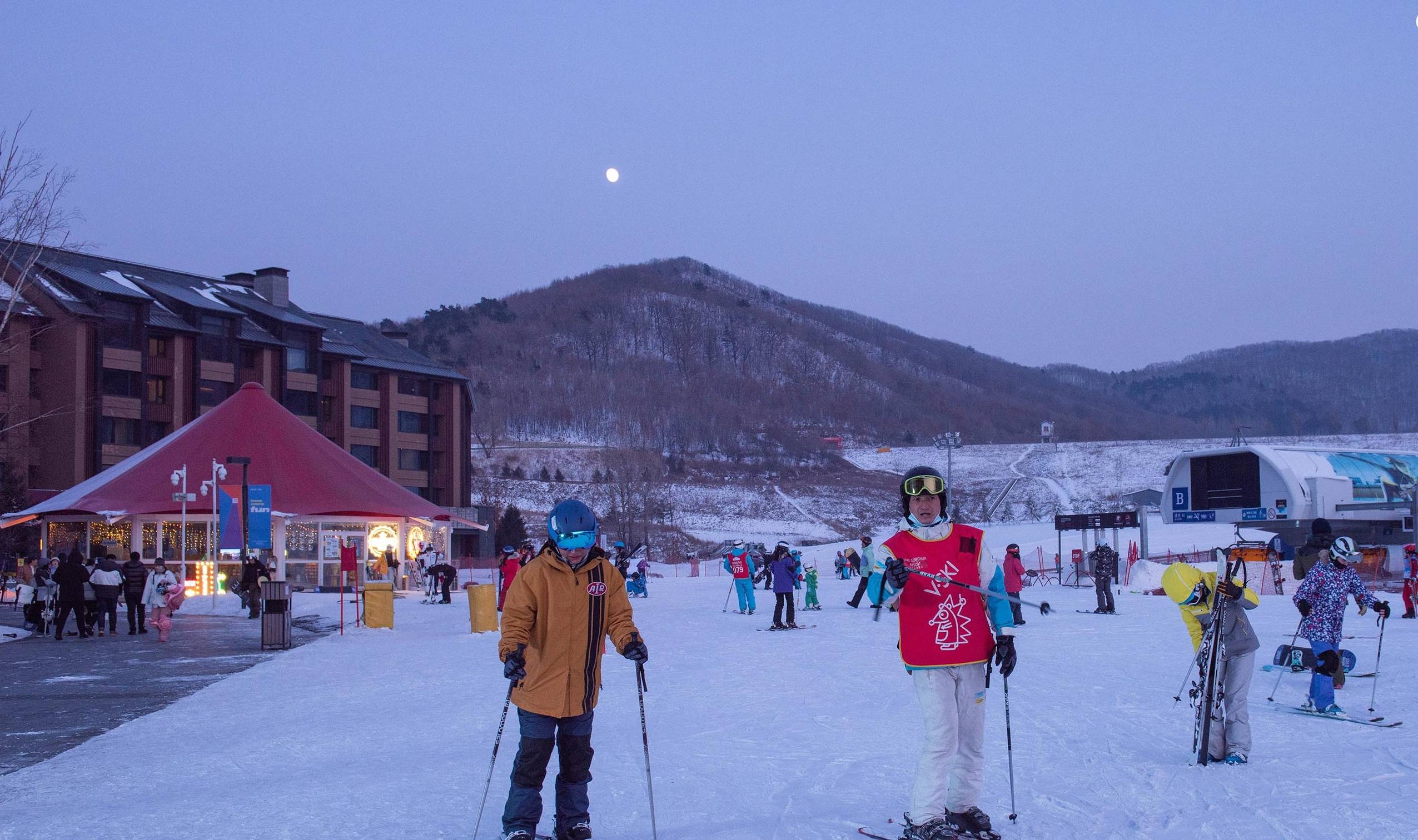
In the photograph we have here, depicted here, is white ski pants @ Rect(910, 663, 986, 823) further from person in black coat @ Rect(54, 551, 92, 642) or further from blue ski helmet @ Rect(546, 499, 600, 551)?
person in black coat @ Rect(54, 551, 92, 642)

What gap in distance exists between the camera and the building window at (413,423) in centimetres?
6238

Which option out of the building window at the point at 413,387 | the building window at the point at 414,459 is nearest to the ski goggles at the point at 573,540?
the building window at the point at 414,459

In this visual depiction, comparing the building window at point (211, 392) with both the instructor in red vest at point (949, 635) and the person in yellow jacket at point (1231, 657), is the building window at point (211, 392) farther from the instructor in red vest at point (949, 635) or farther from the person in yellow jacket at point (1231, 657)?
the instructor in red vest at point (949, 635)

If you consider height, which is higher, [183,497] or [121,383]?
[121,383]

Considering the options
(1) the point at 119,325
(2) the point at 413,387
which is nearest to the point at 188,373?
(1) the point at 119,325

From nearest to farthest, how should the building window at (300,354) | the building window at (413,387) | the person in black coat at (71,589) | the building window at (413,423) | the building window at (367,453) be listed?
the person in black coat at (71,589)
the building window at (300,354)
the building window at (367,453)
the building window at (413,423)
the building window at (413,387)

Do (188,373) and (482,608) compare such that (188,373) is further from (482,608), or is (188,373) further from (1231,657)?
(1231,657)

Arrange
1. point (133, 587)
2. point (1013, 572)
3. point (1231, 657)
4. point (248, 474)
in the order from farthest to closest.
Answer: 1. point (248, 474)
2. point (133, 587)
3. point (1013, 572)
4. point (1231, 657)

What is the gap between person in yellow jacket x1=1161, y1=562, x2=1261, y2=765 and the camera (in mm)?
6789

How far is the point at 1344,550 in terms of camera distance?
8562mm

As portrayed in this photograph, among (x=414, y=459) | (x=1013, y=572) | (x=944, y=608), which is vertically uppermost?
(x=414, y=459)

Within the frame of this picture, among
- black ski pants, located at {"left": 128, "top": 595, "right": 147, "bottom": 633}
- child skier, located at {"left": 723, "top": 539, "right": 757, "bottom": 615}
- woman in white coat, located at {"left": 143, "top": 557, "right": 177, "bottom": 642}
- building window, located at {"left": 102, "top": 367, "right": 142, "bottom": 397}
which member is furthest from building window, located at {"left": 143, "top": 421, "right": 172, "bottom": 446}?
child skier, located at {"left": 723, "top": 539, "right": 757, "bottom": 615}

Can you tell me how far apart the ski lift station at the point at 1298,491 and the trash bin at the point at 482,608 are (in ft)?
76.5

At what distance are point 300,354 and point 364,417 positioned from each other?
5.12 m
